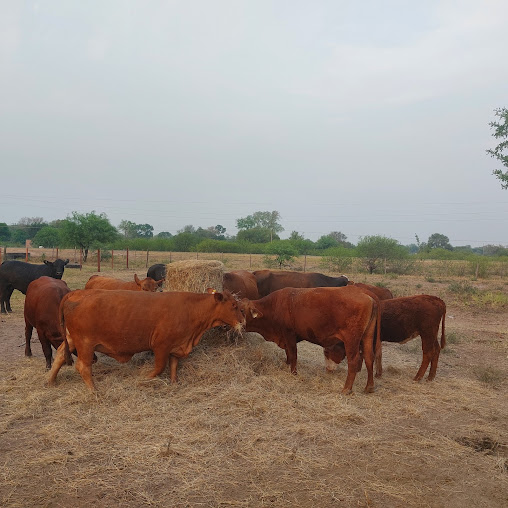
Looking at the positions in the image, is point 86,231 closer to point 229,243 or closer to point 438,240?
point 229,243

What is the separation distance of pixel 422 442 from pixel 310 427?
121 cm

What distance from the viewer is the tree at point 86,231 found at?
3766 cm

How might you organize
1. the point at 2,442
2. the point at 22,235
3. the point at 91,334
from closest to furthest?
the point at 2,442, the point at 91,334, the point at 22,235

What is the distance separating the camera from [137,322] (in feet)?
20.8

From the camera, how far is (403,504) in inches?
148

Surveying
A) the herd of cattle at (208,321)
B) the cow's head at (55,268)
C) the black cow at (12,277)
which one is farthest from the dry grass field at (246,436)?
the cow's head at (55,268)

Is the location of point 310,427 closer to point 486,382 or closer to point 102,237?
point 486,382

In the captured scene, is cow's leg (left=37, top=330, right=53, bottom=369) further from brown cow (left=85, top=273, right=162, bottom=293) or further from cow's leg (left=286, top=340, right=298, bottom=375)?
cow's leg (left=286, top=340, right=298, bottom=375)

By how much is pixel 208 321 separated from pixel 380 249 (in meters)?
31.4

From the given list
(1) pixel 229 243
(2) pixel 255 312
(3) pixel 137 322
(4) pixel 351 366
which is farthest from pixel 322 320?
(1) pixel 229 243

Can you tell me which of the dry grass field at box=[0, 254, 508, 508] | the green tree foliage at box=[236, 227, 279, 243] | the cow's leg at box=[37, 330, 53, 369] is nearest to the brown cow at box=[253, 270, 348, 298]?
the dry grass field at box=[0, 254, 508, 508]

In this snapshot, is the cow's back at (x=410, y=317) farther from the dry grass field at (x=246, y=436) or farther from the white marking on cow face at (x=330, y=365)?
the white marking on cow face at (x=330, y=365)

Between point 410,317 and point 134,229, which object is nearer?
point 410,317

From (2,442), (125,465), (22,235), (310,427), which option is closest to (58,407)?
(2,442)
